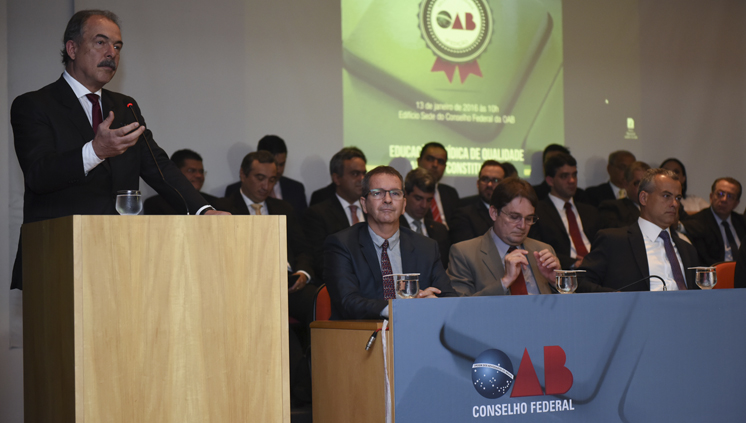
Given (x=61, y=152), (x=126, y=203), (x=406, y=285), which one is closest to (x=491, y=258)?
(x=406, y=285)

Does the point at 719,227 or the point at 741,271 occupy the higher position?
the point at 719,227

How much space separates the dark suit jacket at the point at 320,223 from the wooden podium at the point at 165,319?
276 cm

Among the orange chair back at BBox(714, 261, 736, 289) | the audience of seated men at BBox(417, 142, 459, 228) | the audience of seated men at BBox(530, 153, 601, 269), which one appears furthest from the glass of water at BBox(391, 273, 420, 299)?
the audience of seated men at BBox(417, 142, 459, 228)

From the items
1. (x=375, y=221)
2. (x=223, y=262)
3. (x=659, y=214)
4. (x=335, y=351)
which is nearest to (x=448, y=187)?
(x=659, y=214)

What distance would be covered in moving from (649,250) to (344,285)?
1671 mm

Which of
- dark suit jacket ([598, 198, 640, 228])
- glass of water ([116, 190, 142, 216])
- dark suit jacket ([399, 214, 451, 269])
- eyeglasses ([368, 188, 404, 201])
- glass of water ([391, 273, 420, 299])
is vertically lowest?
glass of water ([391, 273, 420, 299])

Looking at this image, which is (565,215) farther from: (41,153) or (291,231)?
(41,153)

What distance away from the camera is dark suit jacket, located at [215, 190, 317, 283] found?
184 inches

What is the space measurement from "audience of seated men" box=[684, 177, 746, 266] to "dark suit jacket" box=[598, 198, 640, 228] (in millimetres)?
424

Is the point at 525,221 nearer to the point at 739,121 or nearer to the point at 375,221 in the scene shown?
the point at 375,221

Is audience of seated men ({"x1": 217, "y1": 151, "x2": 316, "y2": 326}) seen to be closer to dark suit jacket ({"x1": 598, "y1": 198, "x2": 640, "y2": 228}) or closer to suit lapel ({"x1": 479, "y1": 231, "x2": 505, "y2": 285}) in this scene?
suit lapel ({"x1": 479, "y1": 231, "x2": 505, "y2": 285})

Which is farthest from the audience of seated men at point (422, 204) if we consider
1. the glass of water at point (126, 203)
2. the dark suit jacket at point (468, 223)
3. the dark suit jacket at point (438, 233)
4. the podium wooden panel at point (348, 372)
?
the glass of water at point (126, 203)

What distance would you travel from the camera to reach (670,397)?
250cm

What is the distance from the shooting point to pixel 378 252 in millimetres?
3090
